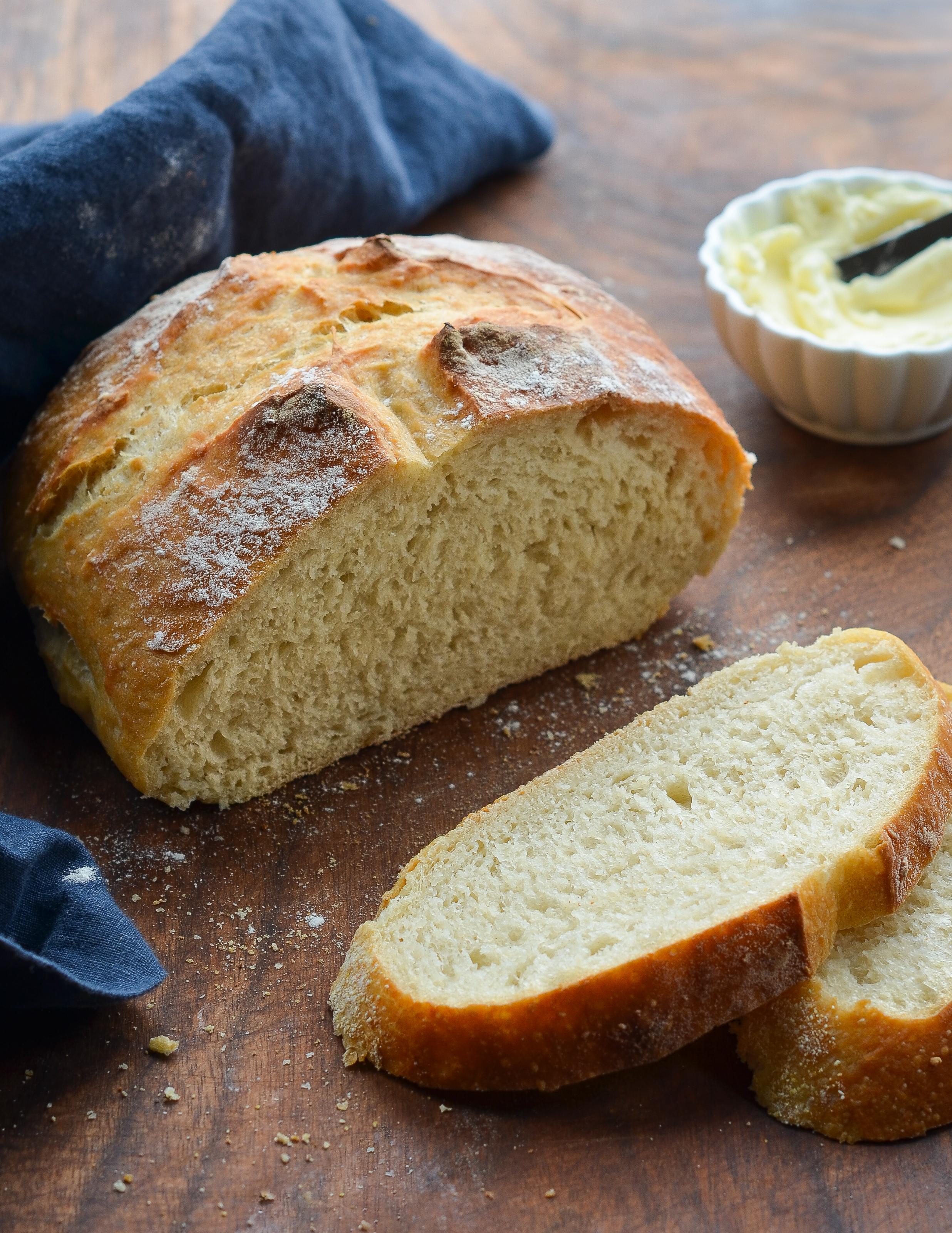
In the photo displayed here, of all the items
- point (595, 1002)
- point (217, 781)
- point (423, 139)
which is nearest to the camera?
point (595, 1002)

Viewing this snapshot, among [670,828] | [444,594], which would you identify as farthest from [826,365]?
[670,828]

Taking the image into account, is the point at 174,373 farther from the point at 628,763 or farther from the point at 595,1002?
the point at 595,1002

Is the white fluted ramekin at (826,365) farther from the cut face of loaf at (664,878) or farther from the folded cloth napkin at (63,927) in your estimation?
the folded cloth napkin at (63,927)

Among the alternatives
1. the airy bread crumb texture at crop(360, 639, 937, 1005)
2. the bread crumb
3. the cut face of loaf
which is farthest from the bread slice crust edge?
the bread crumb

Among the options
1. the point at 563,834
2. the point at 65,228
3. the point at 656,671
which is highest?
the point at 65,228

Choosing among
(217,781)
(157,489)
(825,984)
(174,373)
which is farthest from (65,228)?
(825,984)

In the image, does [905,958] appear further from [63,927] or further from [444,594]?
[63,927]

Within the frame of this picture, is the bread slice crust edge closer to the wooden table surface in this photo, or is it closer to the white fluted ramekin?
the wooden table surface
